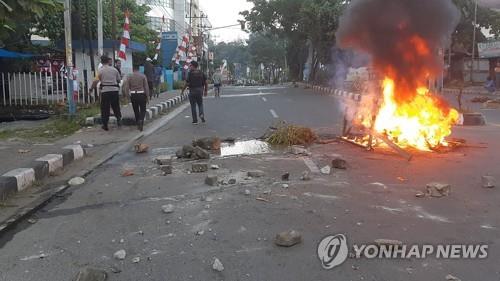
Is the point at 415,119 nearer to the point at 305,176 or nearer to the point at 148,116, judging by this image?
the point at 305,176

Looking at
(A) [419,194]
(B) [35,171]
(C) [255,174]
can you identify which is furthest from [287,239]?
(B) [35,171]

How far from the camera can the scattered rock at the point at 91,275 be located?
→ 370 centimetres

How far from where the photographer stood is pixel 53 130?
12.7 m

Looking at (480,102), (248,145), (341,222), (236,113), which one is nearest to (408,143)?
(248,145)

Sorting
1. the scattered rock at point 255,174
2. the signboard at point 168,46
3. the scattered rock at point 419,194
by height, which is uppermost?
the signboard at point 168,46

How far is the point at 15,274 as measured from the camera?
397cm

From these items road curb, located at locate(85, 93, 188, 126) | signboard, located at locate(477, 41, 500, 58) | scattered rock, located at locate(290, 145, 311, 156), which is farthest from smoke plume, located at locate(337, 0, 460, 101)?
signboard, located at locate(477, 41, 500, 58)

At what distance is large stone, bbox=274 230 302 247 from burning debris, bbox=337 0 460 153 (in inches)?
199

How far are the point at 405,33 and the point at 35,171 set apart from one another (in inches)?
257

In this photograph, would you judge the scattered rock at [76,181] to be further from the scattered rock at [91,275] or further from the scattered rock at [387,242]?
the scattered rock at [387,242]

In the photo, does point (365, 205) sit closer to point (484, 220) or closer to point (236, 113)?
point (484, 220)

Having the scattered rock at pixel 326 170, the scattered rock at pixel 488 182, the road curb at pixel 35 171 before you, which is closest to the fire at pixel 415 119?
the scattered rock at pixel 326 170

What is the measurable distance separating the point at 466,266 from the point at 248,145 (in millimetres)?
6426

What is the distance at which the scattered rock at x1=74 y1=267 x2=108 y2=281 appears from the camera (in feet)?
12.1
